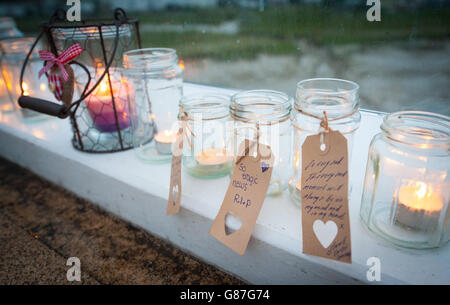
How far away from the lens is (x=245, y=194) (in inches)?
15.3

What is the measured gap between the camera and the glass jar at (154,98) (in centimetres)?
55

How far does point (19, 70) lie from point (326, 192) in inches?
35.5

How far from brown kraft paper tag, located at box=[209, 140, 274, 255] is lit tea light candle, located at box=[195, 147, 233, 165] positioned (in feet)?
0.41

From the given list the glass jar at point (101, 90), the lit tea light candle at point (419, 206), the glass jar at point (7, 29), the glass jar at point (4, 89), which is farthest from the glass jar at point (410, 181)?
the glass jar at point (7, 29)

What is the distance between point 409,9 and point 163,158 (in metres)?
0.48

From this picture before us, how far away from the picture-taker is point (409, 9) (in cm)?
47

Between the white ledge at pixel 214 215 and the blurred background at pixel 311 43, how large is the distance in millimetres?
86

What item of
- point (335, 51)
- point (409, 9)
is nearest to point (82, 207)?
point (335, 51)

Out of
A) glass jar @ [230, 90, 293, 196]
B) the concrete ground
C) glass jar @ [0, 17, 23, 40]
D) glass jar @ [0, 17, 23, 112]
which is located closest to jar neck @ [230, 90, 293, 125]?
glass jar @ [230, 90, 293, 196]

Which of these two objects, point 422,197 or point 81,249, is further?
point 81,249

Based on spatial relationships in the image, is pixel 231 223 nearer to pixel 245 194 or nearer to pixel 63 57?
pixel 245 194

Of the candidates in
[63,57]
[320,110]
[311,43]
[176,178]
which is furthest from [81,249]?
[311,43]
